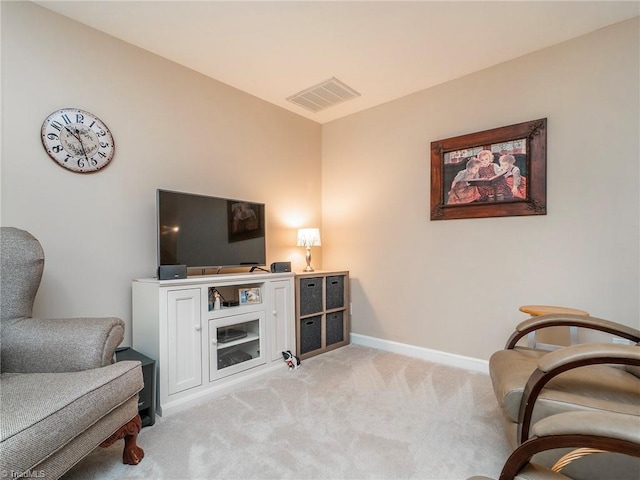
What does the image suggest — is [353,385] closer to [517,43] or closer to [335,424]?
[335,424]

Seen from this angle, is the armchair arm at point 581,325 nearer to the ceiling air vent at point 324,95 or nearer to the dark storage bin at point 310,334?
the dark storage bin at point 310,334

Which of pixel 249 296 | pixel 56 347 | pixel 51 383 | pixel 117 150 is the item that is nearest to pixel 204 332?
pixel 249 296

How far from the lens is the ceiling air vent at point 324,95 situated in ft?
9.45

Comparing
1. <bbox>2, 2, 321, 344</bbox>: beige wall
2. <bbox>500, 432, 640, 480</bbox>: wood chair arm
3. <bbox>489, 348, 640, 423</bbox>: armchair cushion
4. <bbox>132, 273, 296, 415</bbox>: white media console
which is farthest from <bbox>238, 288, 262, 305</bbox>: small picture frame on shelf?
<bbox>500, 432, 640, 480</bbox>: wood chair arm

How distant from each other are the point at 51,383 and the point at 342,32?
253 centimetres

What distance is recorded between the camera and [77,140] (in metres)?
2.03

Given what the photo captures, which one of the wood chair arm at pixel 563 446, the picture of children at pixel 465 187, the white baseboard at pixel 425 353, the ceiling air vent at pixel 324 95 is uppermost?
the ceiling air vent at pixel 324 95

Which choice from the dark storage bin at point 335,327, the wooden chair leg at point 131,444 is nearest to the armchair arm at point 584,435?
the wooden chair leg at point 131,444

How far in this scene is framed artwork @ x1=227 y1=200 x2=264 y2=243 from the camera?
264 centimetres

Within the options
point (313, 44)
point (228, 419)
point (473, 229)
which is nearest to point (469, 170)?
point (473, 229)

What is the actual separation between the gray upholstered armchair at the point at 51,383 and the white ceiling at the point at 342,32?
1.57 m

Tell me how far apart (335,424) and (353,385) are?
22.1 inches

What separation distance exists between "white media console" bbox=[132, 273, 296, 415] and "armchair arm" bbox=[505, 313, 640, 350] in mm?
1710

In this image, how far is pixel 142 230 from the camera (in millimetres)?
2328
